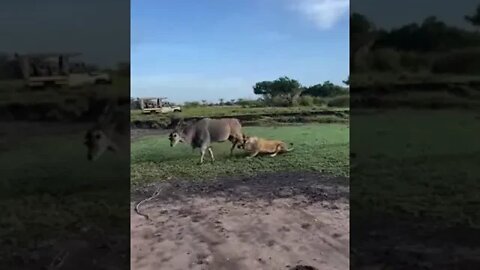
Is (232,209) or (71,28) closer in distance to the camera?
(71,28)

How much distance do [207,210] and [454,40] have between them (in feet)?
3.78

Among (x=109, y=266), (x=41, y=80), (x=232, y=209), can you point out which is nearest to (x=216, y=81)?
(x=232, y=209)

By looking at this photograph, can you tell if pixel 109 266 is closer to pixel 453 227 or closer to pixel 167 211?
pixel 167 211

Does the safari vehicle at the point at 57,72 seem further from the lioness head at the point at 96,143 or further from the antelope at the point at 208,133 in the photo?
the antelope at the point at 208,133

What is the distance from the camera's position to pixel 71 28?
201 cm

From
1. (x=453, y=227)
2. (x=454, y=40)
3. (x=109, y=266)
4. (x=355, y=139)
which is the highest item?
(x=454, y=40)

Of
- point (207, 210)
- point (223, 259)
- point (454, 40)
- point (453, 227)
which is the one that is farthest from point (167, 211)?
point (454, 40)

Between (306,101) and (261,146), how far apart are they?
0.86ft

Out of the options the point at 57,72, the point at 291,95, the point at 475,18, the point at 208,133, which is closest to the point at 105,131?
the point at 57,72

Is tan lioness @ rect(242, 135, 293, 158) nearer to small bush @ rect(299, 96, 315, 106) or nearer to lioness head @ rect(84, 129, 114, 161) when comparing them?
small bush @ rect(299, 96, 315, 106)

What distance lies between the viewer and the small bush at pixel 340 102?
2119 millimetres

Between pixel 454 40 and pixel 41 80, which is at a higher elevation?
pixel 454 40

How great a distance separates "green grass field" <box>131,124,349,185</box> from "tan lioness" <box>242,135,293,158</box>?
2 centimetres

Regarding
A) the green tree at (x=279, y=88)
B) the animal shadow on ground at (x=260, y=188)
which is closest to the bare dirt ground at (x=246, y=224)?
the animal shadow on ground at (x=260, y=188)
